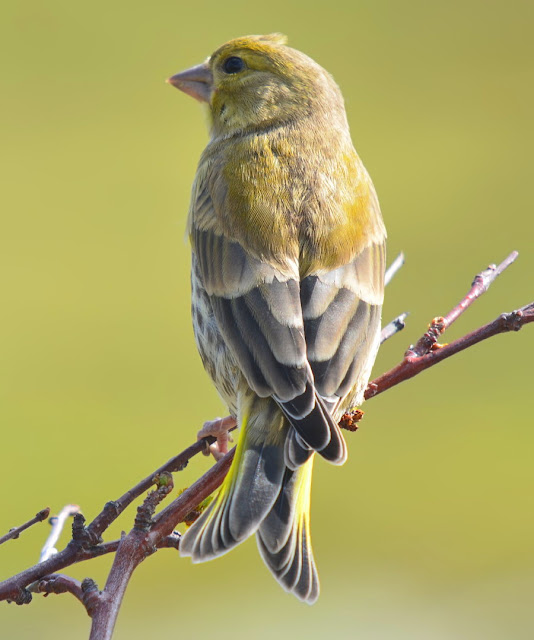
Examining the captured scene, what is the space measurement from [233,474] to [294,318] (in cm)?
47

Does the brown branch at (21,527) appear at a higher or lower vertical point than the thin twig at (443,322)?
lower

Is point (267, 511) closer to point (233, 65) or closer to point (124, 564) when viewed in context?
point (124, 564)

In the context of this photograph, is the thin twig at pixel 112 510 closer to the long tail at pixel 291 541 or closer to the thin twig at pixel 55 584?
the thin twig at pixel 55 584

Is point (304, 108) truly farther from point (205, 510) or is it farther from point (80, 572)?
point (80, 572)

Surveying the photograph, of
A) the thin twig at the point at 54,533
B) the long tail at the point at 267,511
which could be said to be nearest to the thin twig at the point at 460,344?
the long tail at the point at 267,511

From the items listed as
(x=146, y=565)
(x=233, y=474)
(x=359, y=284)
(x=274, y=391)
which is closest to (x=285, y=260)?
(x=359, y=284)

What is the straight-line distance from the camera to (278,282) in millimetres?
2658

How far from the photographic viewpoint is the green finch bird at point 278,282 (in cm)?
221

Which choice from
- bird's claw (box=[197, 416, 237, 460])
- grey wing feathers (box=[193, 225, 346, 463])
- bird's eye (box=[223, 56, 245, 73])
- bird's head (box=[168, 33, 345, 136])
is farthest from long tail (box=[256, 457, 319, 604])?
bird's eye (box=[223, 56, 245, 73])

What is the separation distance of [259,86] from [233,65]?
0.16m

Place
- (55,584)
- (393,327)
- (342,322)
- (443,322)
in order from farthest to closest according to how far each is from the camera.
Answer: (393,327) → (342,322) → (443,322) → (55,584)

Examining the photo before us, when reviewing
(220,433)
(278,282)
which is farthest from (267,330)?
(220,433)

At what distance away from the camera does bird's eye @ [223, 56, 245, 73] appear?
11.8ft

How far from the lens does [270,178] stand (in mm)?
2988
